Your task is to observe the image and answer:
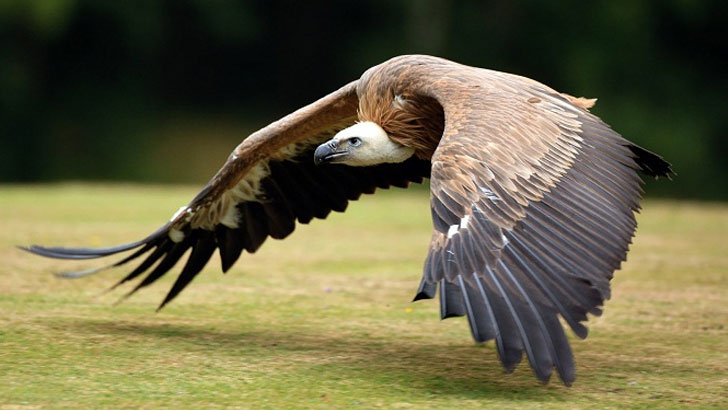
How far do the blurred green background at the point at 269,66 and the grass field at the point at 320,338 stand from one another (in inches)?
521

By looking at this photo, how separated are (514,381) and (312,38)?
21.1m

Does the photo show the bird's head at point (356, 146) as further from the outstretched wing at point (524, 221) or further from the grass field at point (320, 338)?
the grass field at point (320, 338)

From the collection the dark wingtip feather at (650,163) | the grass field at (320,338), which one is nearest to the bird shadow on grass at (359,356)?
the grass field at (320,338)

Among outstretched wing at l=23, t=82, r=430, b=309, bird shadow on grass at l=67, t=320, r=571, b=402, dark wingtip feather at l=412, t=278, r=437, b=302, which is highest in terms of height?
outstretched wing at l=23, t=82, r=430, b=309

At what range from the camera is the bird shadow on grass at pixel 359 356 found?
175 inches

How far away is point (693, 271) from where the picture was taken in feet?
25.1

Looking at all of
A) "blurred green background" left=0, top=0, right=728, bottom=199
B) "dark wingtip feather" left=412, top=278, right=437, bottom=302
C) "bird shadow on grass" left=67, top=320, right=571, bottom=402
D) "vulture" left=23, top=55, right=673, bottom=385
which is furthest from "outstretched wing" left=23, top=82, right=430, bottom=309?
"blurred green background" left=0, top=0, right=728, bottom=199

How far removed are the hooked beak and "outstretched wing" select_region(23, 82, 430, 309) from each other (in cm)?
38

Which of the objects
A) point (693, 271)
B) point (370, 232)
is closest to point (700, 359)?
point (693, 271)

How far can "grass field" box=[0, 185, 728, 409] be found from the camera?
4262 millimetres

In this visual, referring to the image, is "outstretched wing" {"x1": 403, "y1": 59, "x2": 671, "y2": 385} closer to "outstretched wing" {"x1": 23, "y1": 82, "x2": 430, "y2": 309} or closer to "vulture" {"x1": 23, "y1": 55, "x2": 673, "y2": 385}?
"vulture" {"x1": 23, "y1": 55, "x2": 673, "y2": 385}

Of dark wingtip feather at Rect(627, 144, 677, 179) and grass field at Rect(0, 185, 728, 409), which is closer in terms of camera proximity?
grass field at Rect(0, 185, 728, 409)

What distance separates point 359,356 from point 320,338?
0.46 meters

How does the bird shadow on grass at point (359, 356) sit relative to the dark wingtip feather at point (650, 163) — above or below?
below
